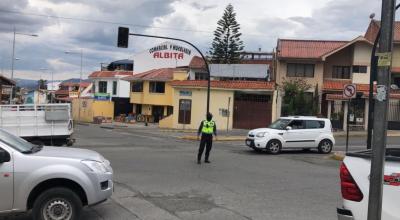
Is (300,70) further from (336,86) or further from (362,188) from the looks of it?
(362,188)

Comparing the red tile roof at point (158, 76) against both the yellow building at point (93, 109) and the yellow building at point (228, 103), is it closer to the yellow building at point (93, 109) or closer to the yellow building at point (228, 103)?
the yellow building at point (93, 109)

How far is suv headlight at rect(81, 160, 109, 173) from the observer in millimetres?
7399

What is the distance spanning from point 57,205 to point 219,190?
15.8ft

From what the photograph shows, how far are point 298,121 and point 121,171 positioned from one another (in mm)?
11021

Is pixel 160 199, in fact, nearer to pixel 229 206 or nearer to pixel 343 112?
pixel 229 206

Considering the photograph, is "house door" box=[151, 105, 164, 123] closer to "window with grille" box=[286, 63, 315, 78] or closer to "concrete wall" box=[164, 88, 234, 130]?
"concrete wall" box=[164, 88, 234, 130]

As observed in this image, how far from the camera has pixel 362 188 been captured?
5.05 m

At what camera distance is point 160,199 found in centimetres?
999

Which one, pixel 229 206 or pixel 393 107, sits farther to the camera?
pixel 393 107

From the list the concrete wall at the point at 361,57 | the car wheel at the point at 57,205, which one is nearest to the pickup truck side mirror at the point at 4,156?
the car wheel at the point at 57,205

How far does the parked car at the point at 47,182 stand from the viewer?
275 inches

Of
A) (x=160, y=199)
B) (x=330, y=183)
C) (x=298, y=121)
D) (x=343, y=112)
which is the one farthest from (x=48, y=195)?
(x=343, y=112)

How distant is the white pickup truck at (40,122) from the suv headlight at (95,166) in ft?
37.5

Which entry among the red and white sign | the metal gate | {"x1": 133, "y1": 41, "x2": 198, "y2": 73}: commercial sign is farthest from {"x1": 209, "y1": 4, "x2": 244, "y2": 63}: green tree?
the red and white sign
